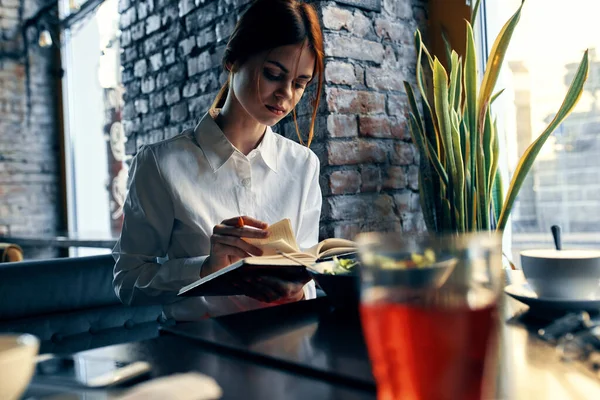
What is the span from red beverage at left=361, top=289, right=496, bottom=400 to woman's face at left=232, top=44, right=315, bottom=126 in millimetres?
1206

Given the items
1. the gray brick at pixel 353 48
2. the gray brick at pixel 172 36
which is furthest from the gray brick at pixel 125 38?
the gray brick at pixel 353 48

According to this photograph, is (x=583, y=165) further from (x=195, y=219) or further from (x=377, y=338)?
(x=377, y=338)

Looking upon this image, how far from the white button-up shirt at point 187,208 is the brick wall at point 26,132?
3702 millimetres

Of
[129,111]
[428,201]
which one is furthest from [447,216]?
[129,111]

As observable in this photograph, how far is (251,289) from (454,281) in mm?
711

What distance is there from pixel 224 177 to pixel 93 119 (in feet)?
12.2

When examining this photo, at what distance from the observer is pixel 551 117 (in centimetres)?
216

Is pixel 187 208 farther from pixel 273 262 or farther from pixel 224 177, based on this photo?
pixel 273 262

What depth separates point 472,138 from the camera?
6.38ft

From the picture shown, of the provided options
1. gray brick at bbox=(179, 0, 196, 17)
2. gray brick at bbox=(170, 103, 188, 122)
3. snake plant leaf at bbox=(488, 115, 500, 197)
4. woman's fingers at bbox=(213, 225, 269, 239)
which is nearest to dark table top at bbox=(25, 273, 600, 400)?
woman's fingers at bbox=(213, 225, 269, 239)

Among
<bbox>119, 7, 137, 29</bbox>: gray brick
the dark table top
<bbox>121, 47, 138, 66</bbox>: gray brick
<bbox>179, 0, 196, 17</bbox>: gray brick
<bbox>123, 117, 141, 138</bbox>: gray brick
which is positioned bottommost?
the dark table top

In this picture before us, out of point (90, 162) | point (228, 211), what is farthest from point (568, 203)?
point (90, 162)

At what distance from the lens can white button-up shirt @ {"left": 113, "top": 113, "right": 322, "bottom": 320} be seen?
4.55 ft

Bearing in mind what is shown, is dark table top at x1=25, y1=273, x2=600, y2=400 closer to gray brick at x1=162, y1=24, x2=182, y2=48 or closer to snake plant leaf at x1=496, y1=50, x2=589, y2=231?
snake plant leaf at x1=496, y1=50, x2=589, y2=231
